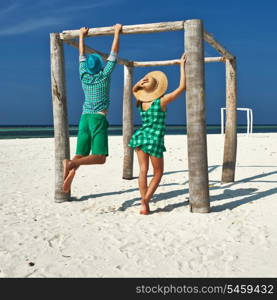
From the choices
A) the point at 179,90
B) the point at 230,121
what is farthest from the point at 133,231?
the point at 230,121

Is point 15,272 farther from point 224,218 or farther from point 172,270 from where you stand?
point 224,218

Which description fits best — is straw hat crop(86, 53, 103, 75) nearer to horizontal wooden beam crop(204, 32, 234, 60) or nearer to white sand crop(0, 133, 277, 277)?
horizontal wooden beam crop(204, 32, 234, 60)

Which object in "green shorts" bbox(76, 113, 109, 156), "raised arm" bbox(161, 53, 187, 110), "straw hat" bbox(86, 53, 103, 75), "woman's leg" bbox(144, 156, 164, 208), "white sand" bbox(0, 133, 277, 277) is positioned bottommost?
"white sand" bbox(0, 133, 277, 277)

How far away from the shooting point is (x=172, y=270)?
3453mm

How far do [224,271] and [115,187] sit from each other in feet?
14.1

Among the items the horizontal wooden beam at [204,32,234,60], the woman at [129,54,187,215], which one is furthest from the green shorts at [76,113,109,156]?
the horizontal wooden beam at [204,32,234,60]

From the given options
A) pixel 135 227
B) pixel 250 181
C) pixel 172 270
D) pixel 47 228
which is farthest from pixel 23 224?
pixel 250 181

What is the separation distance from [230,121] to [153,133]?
2812mm

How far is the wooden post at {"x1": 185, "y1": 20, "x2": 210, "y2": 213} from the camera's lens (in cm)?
514

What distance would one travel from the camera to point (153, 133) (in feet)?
17.6

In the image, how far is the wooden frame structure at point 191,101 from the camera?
517cm

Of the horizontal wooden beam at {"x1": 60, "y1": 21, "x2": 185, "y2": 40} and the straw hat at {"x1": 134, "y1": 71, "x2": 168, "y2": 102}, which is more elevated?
the horizontal wooden beam at {"x1": 60, "y1": 21, "x2": 185, "y2": 40}

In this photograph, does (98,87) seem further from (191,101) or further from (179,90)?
(191,101)

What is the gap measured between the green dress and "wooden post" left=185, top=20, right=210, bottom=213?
394mm
